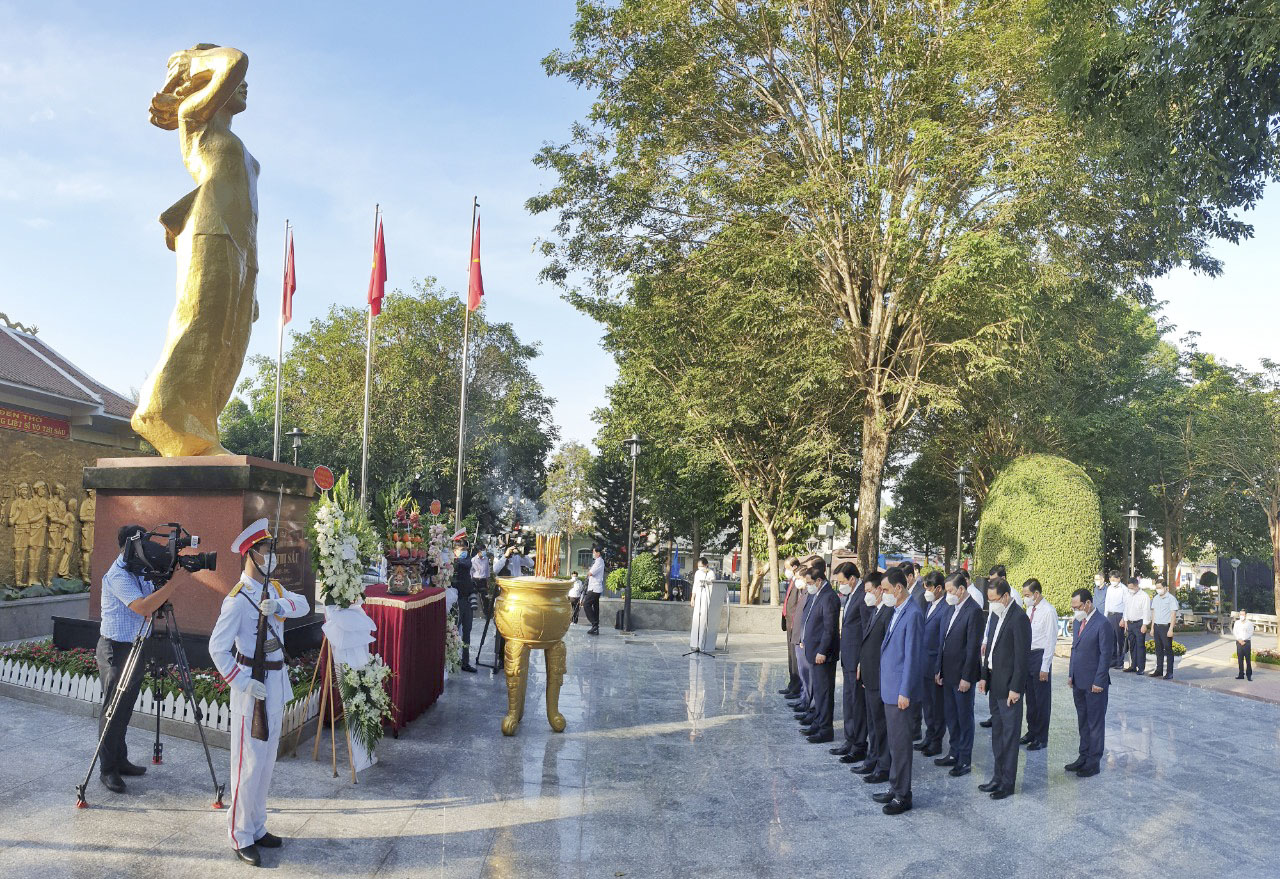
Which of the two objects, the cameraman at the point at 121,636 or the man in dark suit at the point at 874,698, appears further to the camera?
the man in dark suit at the point at 874,698

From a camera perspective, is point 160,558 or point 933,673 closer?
point 160,558

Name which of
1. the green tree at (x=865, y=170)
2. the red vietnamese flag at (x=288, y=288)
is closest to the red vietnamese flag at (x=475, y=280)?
the green tree at (x=865, y=170)

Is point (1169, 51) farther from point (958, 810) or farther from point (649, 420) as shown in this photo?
point (649, 420)

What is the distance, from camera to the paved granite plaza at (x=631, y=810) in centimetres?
540

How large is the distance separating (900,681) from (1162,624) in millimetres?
11105

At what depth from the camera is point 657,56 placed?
59.4ft

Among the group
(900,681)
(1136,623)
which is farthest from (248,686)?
(1136,623)

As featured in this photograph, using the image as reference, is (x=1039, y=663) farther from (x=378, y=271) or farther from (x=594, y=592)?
(x=378, y=271)

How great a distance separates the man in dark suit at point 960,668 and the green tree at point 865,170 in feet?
26.5

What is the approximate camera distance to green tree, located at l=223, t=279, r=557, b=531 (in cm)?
3622

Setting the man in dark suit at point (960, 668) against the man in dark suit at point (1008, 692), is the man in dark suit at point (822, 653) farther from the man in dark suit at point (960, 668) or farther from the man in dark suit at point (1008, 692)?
the man in dark suit at point (1008, 692)

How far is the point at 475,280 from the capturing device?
64.3ft

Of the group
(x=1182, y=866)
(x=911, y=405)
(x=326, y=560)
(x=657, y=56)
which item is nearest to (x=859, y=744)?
(x=1182, y=866)

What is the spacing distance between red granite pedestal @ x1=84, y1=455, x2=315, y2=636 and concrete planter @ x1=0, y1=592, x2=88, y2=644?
200 inches
